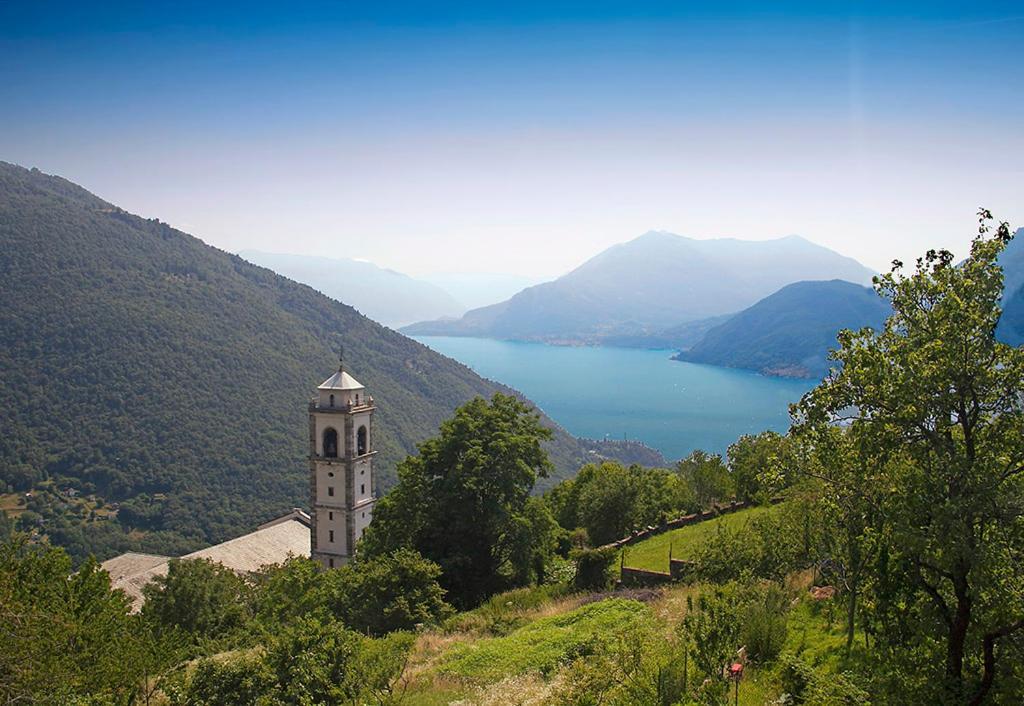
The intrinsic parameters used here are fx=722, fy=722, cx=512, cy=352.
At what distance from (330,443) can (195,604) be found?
13.1 metres

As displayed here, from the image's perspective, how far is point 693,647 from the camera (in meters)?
9.45

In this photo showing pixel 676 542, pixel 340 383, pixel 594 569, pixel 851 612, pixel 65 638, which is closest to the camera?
pixel 851 612

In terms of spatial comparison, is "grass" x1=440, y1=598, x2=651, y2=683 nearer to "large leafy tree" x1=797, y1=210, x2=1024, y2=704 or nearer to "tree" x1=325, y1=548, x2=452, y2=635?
"tree" x1=325, y1=548, x2=452, y2=635

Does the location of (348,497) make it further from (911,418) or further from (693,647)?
(911,418)

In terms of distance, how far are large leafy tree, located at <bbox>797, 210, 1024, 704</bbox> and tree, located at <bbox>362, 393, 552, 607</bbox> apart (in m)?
13.4

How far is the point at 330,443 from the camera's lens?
3164 cm

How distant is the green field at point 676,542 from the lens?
16219 mm

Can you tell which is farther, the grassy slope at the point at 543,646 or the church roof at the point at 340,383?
the church roof at the point at 340,383

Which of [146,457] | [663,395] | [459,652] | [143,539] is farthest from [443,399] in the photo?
[459,652]

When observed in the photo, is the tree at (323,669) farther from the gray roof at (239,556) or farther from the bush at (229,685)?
the gray roof at (239,556)

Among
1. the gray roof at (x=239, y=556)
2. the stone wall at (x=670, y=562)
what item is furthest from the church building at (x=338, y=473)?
the stone wall at (x=670, y=562)

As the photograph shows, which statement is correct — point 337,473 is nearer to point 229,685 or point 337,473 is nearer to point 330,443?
point 330,443

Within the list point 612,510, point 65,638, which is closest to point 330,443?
point 612,510

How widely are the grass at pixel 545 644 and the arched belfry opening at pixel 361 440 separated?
1944 cm
